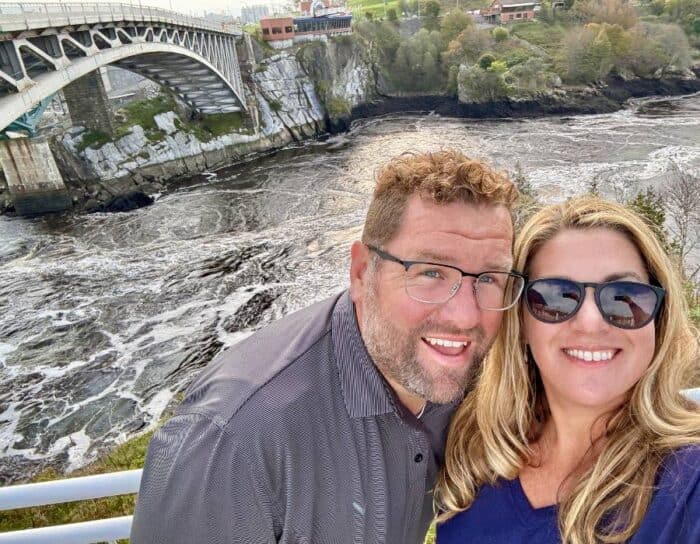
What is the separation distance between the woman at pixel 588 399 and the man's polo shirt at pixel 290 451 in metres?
0.24

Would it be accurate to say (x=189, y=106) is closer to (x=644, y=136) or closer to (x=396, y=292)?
(x=644, y=136)

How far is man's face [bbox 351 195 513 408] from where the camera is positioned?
1.50 meters

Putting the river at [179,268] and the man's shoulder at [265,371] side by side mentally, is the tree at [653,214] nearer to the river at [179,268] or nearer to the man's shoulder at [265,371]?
the man's shoulder at [265,371]

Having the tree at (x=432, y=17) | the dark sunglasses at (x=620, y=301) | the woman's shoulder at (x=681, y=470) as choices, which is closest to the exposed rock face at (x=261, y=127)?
the tree at (x=432, y=17)

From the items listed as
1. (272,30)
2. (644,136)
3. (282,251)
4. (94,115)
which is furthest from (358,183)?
(272,30)

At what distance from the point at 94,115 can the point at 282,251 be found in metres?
15.6

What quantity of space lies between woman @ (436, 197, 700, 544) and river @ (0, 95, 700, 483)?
253 cm

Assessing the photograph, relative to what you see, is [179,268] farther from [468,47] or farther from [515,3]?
[515,3]

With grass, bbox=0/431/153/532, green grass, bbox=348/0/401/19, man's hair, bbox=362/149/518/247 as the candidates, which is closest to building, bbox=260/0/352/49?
green grass, bbox=348/0/401/19

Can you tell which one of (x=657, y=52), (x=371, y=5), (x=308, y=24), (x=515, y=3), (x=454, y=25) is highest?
(x=371, y=5)

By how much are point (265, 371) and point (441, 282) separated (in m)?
0.59

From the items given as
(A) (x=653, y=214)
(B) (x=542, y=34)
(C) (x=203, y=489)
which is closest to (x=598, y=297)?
(C) (x=203, y=489)

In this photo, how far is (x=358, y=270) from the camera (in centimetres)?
166

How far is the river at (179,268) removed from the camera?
9.91 metres
